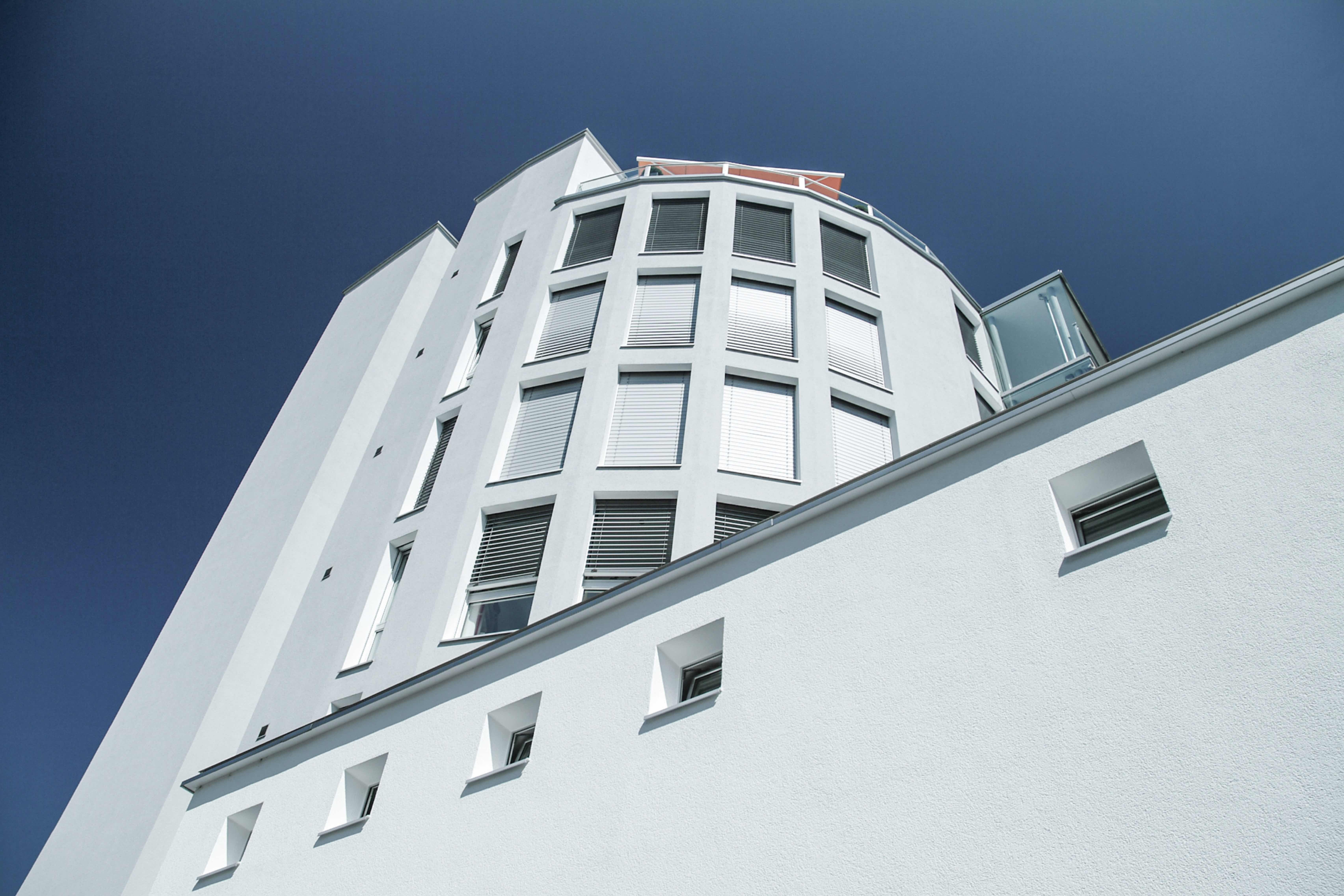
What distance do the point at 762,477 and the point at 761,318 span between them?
4.32 m

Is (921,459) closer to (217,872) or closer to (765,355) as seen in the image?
(217,872)

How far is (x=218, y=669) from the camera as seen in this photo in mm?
18250

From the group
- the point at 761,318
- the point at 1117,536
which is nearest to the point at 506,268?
the point at 761,318

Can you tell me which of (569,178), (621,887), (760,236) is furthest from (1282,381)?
(569,178)

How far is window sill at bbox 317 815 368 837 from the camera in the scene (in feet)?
30.8

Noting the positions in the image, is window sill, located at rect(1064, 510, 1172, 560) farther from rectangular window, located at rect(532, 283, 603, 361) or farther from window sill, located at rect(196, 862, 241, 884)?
rectangular window, located at rect(532, 283, 603, 361)

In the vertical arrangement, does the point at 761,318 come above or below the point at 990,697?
above

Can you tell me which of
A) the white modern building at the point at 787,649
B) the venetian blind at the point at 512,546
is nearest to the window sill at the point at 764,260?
the white modern building at the point at 787,649

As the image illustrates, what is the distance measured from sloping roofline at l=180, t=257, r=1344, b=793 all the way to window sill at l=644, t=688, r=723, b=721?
1.38 metres

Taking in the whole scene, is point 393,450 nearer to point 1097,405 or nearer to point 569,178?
point 569,178

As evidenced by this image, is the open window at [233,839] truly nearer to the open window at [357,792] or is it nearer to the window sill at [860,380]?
the open window at [357,792]

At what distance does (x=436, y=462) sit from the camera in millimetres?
19172

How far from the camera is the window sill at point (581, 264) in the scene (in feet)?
68.2

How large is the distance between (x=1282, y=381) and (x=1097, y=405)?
1.21 m
